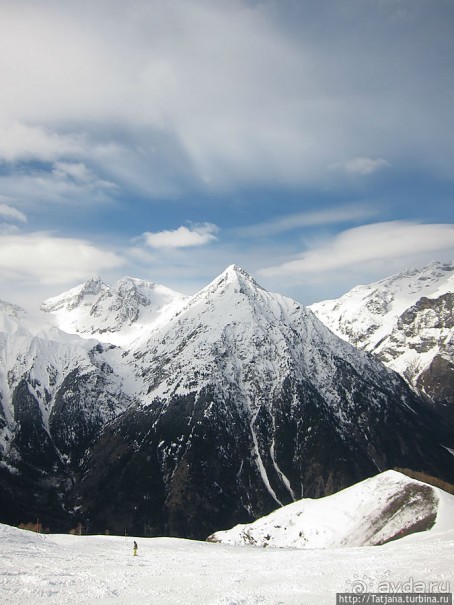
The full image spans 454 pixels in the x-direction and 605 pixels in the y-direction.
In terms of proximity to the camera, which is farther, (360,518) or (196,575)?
(360,518)

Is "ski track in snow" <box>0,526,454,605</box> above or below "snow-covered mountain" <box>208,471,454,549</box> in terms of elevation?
above

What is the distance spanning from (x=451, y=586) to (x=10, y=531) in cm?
6492

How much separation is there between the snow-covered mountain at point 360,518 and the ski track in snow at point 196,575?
172ft

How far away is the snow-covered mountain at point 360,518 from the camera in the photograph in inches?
4338

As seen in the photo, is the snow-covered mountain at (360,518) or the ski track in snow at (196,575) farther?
the snow-covered mountain at (360,518)

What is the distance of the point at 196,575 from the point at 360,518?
89.4 m

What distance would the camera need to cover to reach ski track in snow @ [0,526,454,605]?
38469 millimetres

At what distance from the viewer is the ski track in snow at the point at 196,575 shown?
126 feet

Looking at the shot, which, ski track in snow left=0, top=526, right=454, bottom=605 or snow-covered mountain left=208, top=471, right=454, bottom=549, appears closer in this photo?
ski track in snow left=0, top=526, right=454, bottom=605

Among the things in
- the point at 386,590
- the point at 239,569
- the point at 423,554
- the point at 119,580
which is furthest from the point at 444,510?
the point at 119,580

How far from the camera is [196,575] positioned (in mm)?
49938

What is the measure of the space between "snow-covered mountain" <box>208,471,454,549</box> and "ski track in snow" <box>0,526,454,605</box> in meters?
52.4

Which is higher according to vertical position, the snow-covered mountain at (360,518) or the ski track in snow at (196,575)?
the ski track in snow at (196,575)

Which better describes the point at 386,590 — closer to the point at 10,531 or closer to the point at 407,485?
the point at 10,531
